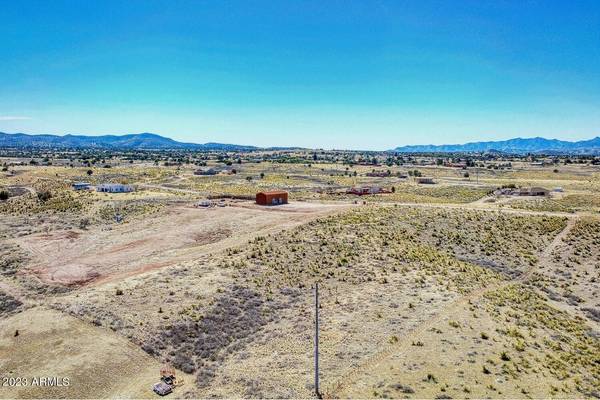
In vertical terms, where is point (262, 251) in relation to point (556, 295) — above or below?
above

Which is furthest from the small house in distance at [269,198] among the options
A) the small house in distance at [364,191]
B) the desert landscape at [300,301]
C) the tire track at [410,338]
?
the tire track at [410,338]

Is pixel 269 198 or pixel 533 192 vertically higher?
pixel 269 198

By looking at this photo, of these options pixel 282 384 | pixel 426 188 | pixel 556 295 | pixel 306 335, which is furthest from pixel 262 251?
pixel 426 188

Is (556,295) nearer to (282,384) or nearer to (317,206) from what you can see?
(282,384)

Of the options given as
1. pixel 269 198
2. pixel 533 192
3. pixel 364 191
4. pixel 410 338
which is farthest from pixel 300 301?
pixel 533 192

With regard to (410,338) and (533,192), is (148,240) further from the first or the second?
(533,192)

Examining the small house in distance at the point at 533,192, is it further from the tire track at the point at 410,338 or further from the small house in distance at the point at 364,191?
the tire track at the point at 410,338
